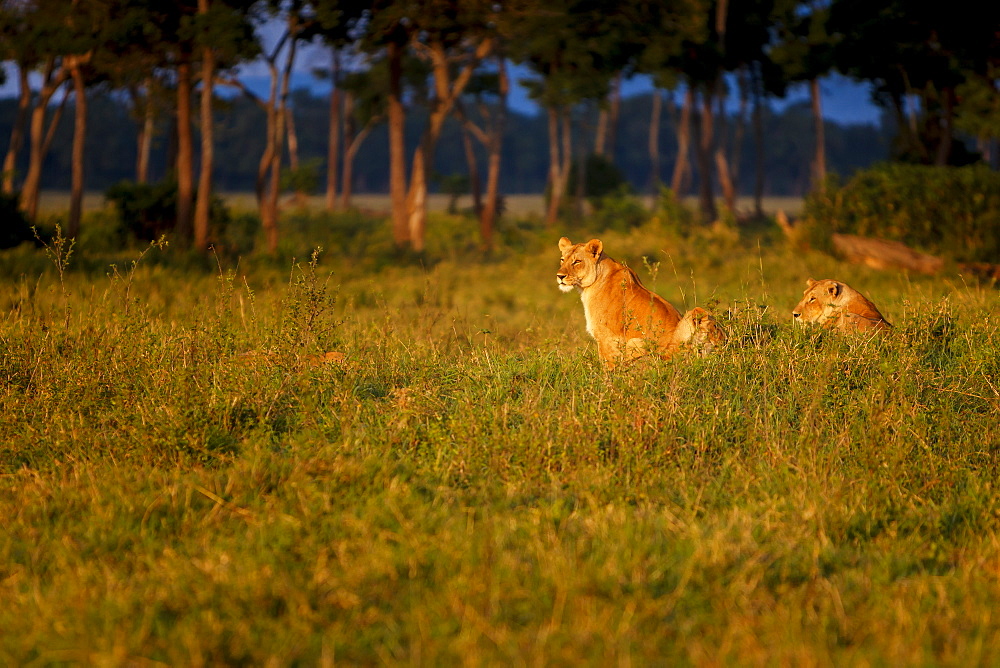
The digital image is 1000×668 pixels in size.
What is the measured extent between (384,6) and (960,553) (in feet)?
65.3

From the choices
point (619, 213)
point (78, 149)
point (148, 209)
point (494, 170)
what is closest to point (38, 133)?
point (78, 149)

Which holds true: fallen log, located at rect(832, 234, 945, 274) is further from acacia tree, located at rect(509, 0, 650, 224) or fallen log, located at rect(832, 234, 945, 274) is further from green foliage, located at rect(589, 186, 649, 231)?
green foliage, located at rect(589, 186, 649, 231)

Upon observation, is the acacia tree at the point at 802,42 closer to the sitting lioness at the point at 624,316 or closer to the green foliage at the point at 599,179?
the green foliage at the point at 599,179

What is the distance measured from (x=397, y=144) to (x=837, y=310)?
17.6 metres

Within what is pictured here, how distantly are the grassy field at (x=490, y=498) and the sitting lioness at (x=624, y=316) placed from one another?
218 mm

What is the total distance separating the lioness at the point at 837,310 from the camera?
7664 millimetres

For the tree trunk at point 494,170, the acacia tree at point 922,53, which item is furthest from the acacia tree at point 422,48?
the acacia tree at point 922,53

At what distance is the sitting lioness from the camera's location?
23.2ft

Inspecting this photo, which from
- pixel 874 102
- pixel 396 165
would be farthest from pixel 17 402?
pixel 874 102

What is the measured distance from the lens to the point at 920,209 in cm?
A: 1881

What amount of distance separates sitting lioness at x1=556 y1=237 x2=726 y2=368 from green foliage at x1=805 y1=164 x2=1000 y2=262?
39.4 feet

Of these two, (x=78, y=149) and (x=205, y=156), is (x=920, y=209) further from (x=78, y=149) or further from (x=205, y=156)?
(x=78, y=149)

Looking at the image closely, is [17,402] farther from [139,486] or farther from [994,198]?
[994,198]

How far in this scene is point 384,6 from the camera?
2189 cm
